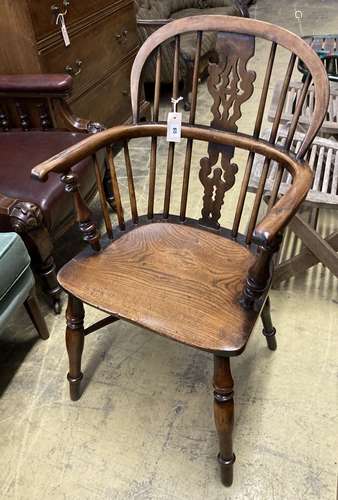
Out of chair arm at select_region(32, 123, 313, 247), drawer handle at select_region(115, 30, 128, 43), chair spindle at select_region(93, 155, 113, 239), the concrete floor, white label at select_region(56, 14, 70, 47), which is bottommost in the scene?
the concrete floor

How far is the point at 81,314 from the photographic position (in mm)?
1184

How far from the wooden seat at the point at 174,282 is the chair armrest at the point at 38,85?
2.20 feet

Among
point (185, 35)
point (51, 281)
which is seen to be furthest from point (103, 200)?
→ point (185, 35)

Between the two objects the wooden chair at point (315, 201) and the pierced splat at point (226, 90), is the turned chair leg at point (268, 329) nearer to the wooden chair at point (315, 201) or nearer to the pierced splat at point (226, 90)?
the wooden chair at point (315, 201)

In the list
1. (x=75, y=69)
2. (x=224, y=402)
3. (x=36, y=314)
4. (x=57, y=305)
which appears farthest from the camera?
(x=75, y=69)

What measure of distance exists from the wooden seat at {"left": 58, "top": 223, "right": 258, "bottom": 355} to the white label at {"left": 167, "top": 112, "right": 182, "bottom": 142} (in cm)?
27

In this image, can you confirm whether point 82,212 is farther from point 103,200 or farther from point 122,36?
point 122,36

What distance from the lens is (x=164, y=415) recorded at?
4.31ft

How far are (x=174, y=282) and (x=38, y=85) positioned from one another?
971 millimetres

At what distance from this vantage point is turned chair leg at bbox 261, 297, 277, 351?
136cm

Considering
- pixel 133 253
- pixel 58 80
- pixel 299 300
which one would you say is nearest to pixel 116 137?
pixel 133 253

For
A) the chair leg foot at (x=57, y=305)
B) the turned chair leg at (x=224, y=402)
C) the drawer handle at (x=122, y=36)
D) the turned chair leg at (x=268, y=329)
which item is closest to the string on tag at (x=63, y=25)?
the drawer handle at (x=122, y=36)

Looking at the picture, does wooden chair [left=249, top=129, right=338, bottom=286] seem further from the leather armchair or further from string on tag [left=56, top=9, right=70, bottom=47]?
string on tag [left=56, top=9, right=70, bottom=47]

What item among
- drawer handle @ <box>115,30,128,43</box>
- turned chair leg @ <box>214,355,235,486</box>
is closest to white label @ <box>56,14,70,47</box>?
drawer handle @ <box>115,30,128,43</box>
